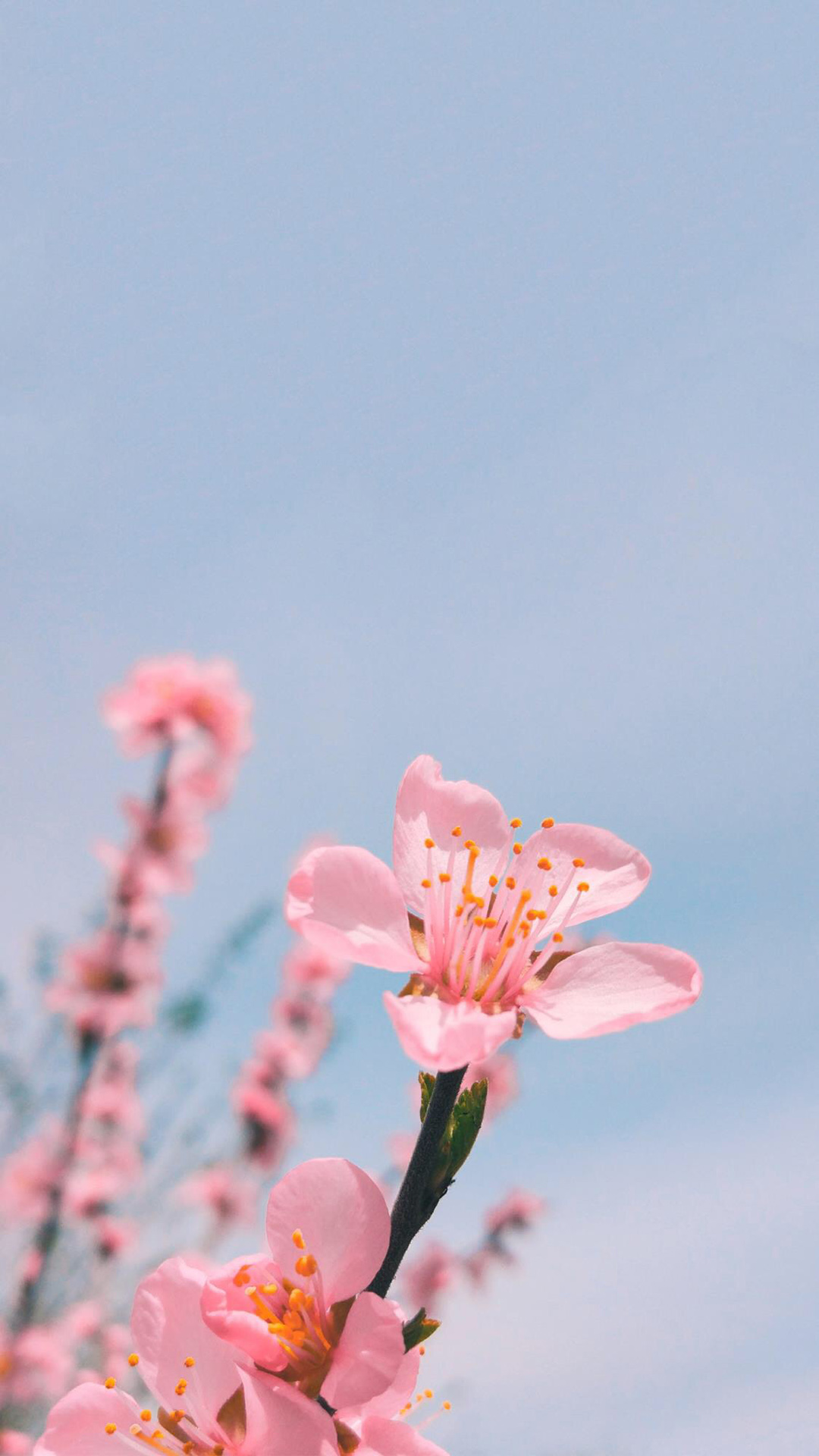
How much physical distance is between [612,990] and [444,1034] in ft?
0.59

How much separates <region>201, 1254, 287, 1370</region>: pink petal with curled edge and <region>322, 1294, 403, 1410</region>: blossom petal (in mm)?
45

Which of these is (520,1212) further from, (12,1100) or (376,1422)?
(376,1422)

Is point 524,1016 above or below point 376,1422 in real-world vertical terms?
above

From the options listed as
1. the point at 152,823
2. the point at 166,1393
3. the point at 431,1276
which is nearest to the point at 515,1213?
the point at 431,1276

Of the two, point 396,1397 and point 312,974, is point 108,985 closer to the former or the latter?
point 312,974

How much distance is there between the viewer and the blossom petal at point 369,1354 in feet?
Result: 2.40

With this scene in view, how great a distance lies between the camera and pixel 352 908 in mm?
851

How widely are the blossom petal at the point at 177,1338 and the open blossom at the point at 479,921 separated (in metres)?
0.31

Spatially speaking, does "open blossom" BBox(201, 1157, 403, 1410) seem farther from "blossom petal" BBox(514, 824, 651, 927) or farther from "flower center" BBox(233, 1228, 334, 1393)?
"blossom petal" BBox(514, 824, 651, 927)

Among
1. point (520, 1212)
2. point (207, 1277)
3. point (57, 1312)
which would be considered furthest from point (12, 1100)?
point (207, 1277)

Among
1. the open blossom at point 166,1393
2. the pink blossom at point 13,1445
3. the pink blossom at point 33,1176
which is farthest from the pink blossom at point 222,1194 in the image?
the open blossom at point 166,1393

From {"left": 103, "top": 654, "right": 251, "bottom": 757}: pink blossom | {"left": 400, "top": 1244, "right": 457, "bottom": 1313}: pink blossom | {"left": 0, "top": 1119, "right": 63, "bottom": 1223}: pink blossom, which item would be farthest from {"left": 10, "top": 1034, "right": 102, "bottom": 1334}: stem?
{"left": 400, "top": 1244, "right": 457, "bottom": 1313}: pink blossom

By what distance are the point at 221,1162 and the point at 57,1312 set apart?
842mm

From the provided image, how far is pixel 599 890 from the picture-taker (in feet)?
3.05
